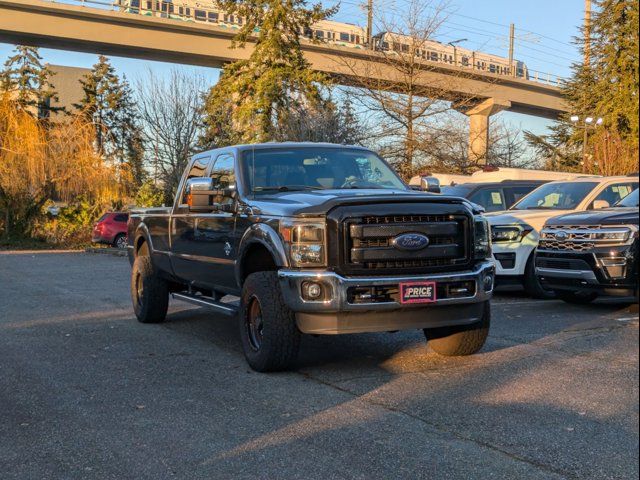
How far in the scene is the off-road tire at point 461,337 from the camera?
6.98 m

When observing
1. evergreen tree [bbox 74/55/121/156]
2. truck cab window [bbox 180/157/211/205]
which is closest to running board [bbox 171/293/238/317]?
truck cab window [bbox 180/157/211/205]

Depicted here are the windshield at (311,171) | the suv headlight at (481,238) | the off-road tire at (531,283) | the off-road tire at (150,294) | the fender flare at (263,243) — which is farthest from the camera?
the off-road tire at (531,283)

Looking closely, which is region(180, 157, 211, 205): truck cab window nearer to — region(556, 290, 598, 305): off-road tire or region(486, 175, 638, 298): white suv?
region(556, 290, 598, 305): off-road tire

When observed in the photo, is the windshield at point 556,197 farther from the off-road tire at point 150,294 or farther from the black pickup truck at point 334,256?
the off-road tire at point 150,294

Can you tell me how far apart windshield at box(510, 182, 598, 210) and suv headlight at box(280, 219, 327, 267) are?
6.24 meters

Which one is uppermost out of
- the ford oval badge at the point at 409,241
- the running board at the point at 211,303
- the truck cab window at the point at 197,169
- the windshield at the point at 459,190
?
the truck cab window at the point at 197,169

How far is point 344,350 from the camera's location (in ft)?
25.7

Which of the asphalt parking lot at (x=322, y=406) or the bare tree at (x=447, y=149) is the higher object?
the bare tree at (x=447, y=149)

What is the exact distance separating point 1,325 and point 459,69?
22395 mm

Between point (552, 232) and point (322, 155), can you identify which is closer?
point (552, 232)

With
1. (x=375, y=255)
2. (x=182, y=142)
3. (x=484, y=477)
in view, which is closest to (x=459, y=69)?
(x=182, y=142)

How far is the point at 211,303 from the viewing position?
26.3 feet

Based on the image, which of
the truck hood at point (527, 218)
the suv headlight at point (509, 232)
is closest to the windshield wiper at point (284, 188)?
the truck hood at point (527, 218)

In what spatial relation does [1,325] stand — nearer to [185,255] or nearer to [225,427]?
[185,255]
